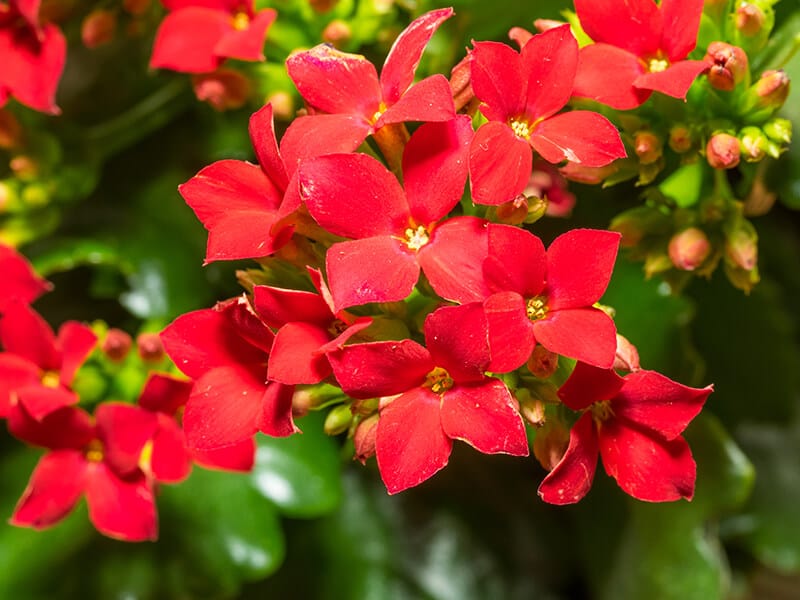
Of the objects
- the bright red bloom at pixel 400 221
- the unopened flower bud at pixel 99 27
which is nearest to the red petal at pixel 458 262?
the bright red bloom at pixel 400 221

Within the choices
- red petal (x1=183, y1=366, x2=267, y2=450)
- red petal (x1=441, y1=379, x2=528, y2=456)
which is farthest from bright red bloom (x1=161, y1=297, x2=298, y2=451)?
red petal (x1=441, y1=379, x2=528, y2=456)

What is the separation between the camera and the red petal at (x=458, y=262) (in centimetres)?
54

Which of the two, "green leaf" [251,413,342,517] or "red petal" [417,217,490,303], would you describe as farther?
"green leaf" [251,413,342,517]

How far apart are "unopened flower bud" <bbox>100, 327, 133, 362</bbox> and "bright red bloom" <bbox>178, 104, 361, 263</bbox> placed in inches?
11.3

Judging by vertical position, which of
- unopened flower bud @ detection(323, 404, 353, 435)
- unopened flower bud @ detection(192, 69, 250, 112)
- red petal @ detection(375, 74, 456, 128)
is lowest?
unopened flower bud @ detection(323, 404, 353, 435)

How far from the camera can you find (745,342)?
1127 mm

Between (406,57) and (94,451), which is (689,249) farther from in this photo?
(94,451)

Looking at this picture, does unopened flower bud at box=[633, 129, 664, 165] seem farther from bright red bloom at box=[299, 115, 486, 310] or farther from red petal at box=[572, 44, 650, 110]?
bright red bloom at box=[299, 115, 486, 310]

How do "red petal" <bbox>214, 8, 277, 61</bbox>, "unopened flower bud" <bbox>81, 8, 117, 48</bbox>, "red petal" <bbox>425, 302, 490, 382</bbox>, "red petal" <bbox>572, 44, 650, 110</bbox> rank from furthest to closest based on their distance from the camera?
1. "unopened flower bud" <bbox>81, 8, 117, 48</bbox>
2. "red petal" <bbox>214, 8, 277, 61</bbox>
3. "red petal" <bbox>572, 44, 650, 110</bbox>
4. "red petal" <bbox>425, 302, 490, 382</bbox>

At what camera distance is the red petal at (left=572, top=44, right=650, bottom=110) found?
62 centimetres

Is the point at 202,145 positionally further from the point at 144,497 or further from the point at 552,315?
the point at 552,315

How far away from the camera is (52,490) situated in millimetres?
795

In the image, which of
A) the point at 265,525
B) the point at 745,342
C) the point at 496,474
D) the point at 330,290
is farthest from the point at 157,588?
the point at 745,342

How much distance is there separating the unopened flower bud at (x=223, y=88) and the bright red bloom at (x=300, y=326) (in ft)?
1.08
